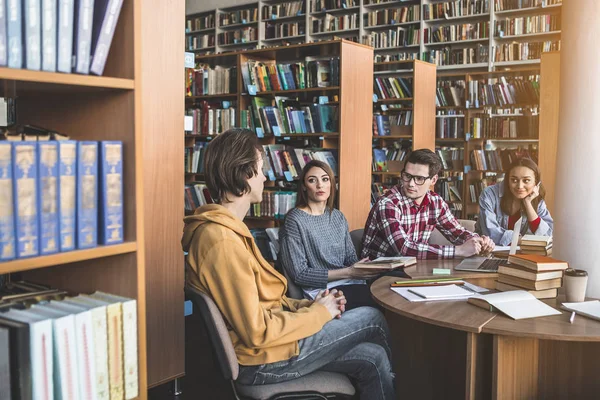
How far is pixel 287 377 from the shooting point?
183 cm

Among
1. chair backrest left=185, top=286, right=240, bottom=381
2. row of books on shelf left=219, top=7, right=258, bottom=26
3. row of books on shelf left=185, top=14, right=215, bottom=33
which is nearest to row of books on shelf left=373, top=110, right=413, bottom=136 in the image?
row of books on shelf left=219, top=7, right=258, bottom=26

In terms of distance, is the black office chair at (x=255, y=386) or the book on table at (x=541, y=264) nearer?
the black office chair at (x=255, y=386)

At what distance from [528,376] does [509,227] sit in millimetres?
1861

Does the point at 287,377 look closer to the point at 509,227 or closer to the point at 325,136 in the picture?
the point at 509,227

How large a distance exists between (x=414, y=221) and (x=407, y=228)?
0.20 feet

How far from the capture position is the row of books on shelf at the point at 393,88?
7.41 m

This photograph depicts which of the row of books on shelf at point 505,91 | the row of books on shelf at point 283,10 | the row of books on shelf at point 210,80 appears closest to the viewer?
the row of books on shelf at point 210,80

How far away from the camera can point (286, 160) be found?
→ 5.64 meters

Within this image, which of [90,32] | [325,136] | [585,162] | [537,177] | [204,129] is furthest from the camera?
[204,129]

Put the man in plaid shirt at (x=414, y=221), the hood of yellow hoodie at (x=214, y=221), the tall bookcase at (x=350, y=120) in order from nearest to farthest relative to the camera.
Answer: the hood of yellow hoodie at (x=214, y=221)
the man in plaid shirt at (x=414, y=221)
the tall bookcase at (x=350, y=120)

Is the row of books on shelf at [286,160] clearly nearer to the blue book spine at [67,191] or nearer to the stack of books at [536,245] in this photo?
the stack of books at [536,245]

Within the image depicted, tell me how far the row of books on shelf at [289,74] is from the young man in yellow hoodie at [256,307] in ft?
11.2

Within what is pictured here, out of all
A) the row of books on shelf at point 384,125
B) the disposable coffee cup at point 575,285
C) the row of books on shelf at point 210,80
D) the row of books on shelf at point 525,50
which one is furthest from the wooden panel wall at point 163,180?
the row of books on shelf at point 525,50

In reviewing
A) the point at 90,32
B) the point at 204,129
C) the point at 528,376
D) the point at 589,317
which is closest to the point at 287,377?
the point at 528,376
